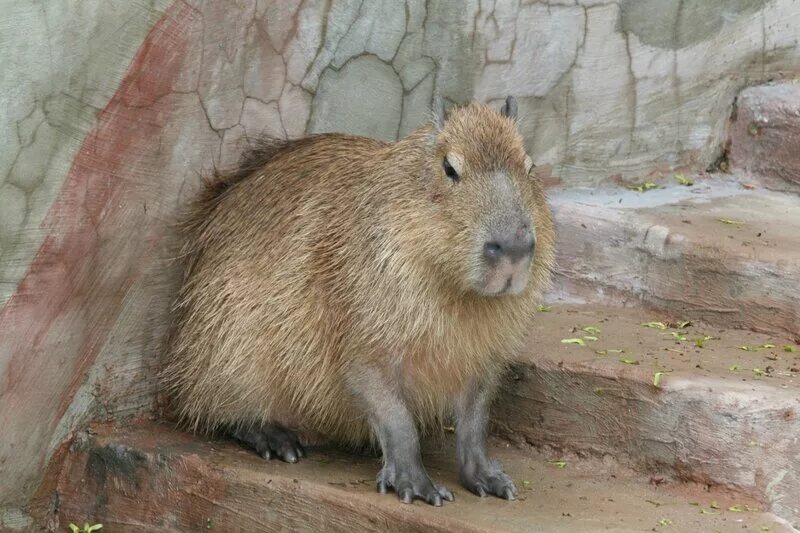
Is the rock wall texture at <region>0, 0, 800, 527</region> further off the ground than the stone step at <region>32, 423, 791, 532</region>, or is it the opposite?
the rock wall texture at <region>0, 0, 800, 527</region>

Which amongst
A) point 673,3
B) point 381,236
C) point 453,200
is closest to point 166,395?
point 381,236

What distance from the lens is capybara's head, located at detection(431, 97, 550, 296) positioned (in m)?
3.97

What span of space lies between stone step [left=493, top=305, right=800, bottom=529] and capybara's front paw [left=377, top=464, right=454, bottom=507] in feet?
2.29

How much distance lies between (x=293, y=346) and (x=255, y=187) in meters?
0.66

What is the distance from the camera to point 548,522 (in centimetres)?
401

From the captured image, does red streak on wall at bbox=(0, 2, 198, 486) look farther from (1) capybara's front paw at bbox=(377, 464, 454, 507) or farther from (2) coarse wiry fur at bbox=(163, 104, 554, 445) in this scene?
(1) capybara's front paw at bbox=(377, 464, 454, 507)

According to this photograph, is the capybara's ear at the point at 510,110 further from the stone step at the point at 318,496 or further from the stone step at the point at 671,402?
the stone step at the point at 318,496

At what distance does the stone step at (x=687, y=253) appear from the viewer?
5086 millimetres

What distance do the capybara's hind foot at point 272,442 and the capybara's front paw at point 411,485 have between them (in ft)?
1.55

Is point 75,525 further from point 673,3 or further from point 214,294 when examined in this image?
point 673,3

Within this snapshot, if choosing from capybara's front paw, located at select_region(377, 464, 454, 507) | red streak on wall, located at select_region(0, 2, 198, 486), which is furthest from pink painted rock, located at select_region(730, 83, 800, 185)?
red streak on wall, located at select_region(0, 2, 198, 486)

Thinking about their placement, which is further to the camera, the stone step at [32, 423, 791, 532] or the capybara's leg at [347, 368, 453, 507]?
the capybara's leg at [347, 368, 453, 507]

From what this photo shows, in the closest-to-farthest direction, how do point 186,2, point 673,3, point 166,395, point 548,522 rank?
1. point 548,522
2. point 186,2
3. point 166,395
4. point 673,3

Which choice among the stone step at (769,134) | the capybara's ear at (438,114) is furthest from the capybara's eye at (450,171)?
the stone step at (769,134)
